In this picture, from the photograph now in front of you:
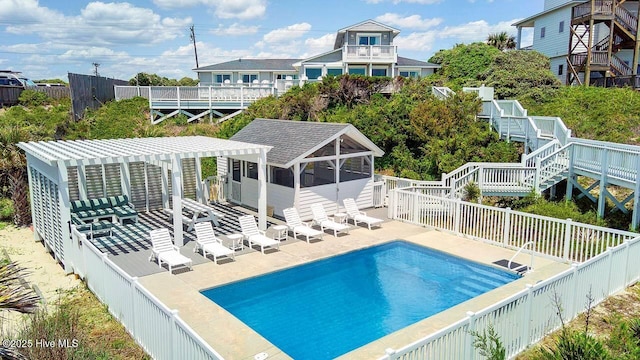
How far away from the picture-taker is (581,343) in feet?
20.4

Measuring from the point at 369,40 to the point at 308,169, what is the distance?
22355 millimetres

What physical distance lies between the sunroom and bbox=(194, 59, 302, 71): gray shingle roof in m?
→ 21.5

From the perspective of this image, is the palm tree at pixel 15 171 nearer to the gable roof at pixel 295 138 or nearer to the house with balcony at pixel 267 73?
the gable roof at pixel 295 138

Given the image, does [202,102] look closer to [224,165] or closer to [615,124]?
[224,165]

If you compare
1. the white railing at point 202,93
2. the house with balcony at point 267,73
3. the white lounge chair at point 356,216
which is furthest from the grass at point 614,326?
the house with balcony at point 267,73

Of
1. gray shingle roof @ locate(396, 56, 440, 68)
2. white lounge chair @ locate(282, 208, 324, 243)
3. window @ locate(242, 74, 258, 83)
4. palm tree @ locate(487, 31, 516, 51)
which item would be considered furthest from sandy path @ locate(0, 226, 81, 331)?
palm tree @ locate(487, 31, 516, 51)

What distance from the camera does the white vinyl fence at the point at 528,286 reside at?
21.6ft

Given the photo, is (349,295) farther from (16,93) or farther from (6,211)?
(16,93)

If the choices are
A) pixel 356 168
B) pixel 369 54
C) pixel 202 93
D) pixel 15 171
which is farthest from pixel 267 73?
pixel 15 171

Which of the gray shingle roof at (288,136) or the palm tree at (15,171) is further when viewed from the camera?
the palm tree at (15,171)

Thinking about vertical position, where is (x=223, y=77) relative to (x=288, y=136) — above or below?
above

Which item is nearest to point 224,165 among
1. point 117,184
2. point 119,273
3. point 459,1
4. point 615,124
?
point 117,184

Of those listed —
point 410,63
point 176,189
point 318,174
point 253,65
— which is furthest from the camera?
point 253,65

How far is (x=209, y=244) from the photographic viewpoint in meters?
12.3
